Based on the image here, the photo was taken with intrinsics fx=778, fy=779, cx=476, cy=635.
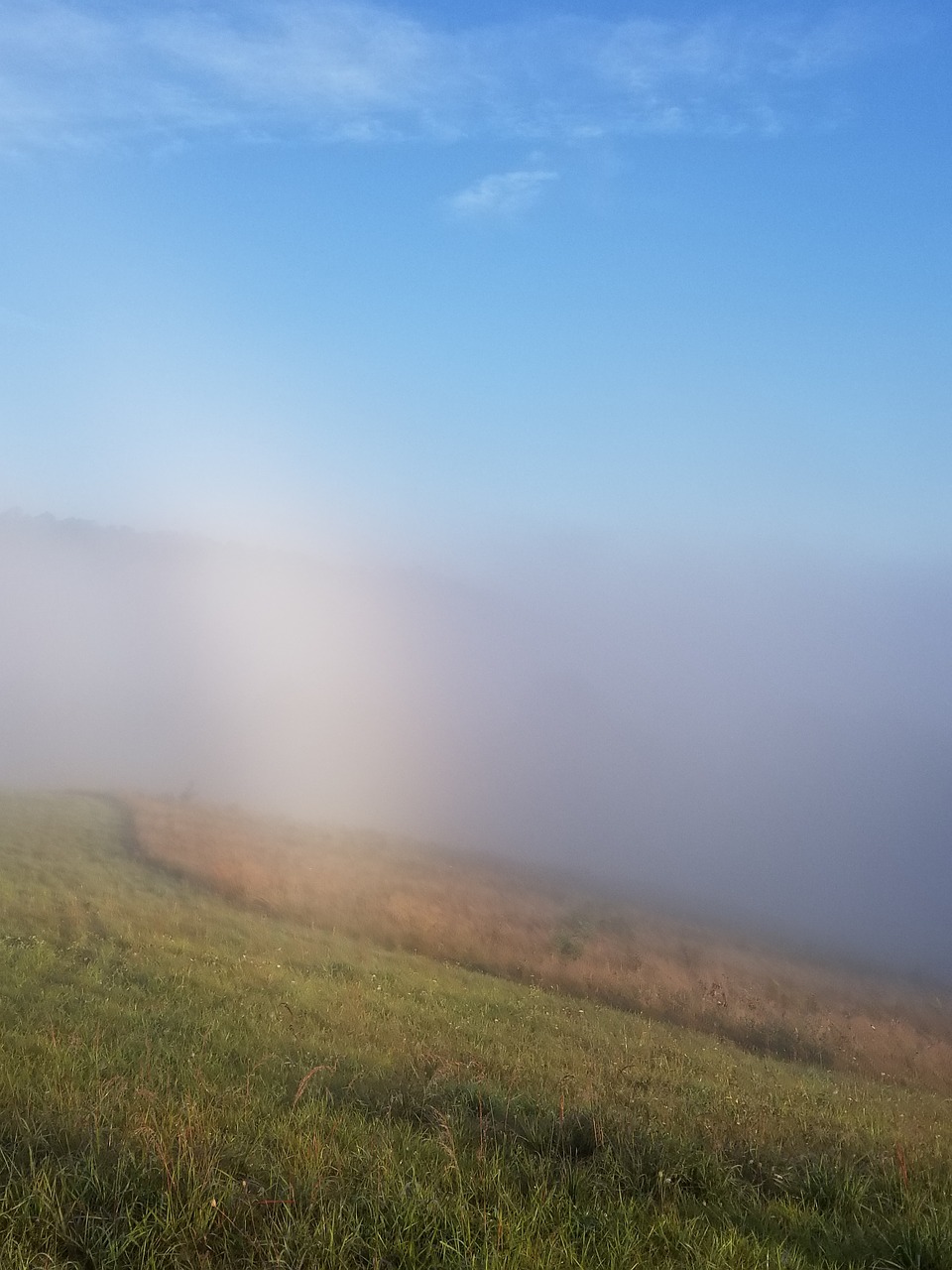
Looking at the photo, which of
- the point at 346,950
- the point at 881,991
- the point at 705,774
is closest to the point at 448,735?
the point at 705,774

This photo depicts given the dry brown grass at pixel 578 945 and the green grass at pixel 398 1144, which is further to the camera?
the dry brown grass at pixel 578 945

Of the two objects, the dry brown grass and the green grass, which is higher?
the green grass

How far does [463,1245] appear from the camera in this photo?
4.91 m

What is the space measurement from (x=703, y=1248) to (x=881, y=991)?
3759 cm

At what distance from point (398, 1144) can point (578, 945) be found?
78.4 feet

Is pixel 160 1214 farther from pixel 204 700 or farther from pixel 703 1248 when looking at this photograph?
pixel 204 700

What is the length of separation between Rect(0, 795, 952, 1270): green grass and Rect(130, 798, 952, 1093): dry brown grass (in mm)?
8727

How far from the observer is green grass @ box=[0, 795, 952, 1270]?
498 cm

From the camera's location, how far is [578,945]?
29.2 metres

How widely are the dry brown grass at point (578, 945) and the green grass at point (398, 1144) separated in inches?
344

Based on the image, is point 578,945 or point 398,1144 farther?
point 578,945

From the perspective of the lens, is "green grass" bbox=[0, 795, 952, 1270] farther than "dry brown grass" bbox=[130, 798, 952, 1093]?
No

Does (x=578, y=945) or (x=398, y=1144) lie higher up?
(x=398, y=1144)

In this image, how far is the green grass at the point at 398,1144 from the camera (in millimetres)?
4980
